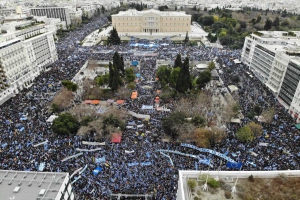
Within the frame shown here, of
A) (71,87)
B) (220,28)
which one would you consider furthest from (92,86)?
(220,28)

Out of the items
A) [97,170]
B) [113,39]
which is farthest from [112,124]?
[113,39]

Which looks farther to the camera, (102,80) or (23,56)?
(23,56)

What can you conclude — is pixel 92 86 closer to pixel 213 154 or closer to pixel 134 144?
pixel 134 144

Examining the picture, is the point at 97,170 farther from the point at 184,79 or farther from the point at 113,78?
the point at 184,79

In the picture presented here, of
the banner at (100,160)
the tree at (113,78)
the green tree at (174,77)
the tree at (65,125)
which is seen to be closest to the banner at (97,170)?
the banner at (100,160)

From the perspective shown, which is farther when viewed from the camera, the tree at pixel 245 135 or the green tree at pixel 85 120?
the green tree at pixel 85 120

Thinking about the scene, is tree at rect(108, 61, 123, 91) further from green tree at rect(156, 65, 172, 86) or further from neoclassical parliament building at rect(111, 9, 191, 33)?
neoclassical parliament building at rect(111, 9, 191, 33)

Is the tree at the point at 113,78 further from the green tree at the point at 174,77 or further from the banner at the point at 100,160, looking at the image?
the banner at the point at 100,160
